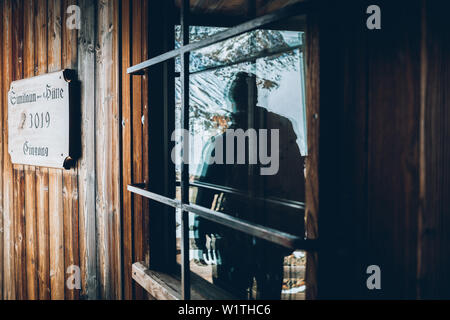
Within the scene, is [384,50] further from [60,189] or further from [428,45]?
[60,189]

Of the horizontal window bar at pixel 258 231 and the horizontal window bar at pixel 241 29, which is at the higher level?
the horizontal window bar at pixel 241 29

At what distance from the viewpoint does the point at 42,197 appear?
2439 millimetres

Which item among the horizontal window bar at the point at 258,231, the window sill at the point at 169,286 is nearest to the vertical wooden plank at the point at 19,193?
the window sill at the point at 169,286

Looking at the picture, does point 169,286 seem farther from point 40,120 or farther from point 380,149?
point 40,120

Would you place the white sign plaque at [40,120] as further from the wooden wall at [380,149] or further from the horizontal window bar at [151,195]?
the wooden wall at [380,149]

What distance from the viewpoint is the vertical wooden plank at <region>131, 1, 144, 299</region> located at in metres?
1.68

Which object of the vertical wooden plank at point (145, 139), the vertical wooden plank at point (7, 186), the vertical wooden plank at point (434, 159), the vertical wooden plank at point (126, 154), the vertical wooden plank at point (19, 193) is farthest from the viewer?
the vertical wooden plank at point (7, 186)

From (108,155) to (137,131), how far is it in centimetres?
29

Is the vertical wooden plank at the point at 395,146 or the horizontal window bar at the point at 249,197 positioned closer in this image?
the vertical wooden plank at the point at 395,146

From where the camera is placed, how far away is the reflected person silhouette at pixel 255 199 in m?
1.36

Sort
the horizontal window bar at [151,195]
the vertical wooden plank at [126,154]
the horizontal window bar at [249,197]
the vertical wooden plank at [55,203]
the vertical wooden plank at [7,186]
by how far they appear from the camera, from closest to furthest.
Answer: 1. the horizontal window bar at [249,197]
2. the horizontal window bar at [151,195]
3. the vertical wooden plank at [126,154]
4. the vertical wooden plank at [55,203]
5. the vertical wooden plank at [7,186]

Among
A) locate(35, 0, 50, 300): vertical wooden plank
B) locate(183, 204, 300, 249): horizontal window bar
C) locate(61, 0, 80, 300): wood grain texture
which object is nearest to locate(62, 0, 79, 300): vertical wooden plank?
locate(61, 0, 80, 300): wood grain texture

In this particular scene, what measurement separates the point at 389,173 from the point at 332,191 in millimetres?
123
